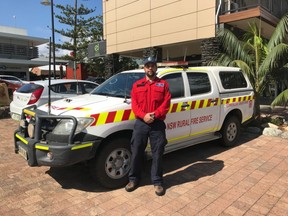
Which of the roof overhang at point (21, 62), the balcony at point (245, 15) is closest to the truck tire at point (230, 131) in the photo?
the balcony at point (245, 15)

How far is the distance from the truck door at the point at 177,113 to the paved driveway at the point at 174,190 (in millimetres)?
617

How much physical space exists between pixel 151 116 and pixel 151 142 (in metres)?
0.44

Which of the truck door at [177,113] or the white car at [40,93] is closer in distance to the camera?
the truck door at [177,113]

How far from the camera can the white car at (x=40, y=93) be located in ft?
26.8

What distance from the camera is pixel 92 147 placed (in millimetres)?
3934

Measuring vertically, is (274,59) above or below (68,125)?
above

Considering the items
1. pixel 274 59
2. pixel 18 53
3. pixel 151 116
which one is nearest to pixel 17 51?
pixel 18 53

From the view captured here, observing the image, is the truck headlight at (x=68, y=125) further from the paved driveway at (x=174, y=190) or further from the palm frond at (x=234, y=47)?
the palm frond at (x=234, y=47)

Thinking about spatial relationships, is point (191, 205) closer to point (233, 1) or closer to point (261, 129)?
point (261, 129)

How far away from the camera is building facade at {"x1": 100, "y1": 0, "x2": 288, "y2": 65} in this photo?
12.8 metres

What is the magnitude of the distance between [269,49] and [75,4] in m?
27.1

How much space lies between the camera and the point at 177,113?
5055 mm

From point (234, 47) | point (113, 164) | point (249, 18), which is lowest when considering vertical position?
point (113, 164)

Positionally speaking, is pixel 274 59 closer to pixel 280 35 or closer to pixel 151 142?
pixel 280 35
